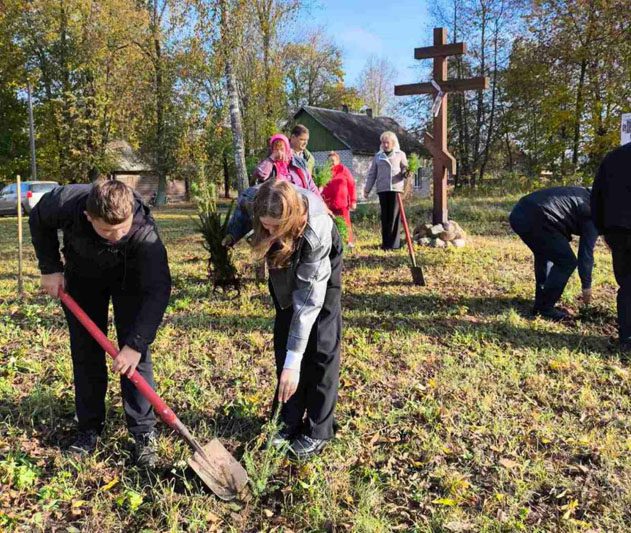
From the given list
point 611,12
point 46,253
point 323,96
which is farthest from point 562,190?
point 323,96

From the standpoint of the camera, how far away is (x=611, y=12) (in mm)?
15508

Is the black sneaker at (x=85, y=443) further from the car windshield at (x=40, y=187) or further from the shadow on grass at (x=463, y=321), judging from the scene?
the car windshield at (x=40, y=187)

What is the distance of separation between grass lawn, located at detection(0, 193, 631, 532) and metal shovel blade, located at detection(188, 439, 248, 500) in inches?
2.2

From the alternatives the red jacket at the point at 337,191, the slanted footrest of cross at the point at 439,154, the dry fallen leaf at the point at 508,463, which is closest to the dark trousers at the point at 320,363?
the dry fallen leaf at the point at 508,463

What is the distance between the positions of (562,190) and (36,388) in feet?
15.2

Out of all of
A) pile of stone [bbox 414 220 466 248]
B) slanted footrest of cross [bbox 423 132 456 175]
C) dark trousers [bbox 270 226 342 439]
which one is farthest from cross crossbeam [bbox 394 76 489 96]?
dark trousers [bbox 270 226 342 439]

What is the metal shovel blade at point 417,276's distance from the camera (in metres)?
5.92

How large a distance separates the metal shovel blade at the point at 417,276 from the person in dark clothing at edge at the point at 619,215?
81.1 inches

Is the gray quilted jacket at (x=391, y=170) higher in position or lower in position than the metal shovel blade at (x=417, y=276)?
higher

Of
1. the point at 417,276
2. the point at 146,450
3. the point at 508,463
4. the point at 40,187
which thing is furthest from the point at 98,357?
the point at 40,187

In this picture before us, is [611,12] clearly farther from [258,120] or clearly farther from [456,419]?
[456,419]

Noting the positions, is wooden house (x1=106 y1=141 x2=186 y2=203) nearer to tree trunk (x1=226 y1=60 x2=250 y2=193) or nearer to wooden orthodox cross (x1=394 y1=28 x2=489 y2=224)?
tree trunk (x1=226 y1=60 x2=250 y2=193)

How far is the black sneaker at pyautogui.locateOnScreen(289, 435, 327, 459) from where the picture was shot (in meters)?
2.78

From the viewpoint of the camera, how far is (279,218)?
2.17 m
